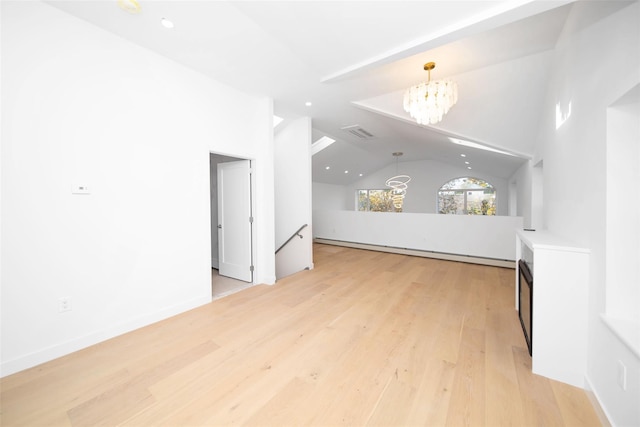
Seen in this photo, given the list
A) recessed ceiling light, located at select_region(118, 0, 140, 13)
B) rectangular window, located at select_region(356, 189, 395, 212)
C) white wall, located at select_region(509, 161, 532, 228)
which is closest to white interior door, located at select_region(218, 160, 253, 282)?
recessed ceiling light, located at select_region(118, 0, 140, 13)

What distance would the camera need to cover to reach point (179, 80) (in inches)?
116

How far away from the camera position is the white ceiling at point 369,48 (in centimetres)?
209

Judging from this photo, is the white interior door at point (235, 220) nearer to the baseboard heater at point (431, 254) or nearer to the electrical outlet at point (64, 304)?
the electrical outlet at point (64, 304)

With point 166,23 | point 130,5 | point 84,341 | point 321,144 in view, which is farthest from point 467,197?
point 84,341

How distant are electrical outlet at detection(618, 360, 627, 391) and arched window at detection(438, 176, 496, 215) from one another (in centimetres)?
966

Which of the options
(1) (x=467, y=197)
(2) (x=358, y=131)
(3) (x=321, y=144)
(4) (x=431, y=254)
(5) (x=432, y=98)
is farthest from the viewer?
(1) (x=467, y=197)

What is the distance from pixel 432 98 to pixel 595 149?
1694 mm

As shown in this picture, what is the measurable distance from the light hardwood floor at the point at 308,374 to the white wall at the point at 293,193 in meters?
1.91

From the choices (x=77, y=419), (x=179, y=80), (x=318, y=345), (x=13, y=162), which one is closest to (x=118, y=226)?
(x=13, y=162)

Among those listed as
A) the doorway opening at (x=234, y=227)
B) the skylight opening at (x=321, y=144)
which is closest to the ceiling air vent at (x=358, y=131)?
the skylight opening at (x=321, y=144)

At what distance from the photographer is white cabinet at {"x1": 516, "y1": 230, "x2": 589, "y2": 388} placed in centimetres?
174

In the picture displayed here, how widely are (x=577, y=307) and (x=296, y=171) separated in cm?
436

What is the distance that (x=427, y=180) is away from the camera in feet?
34.5

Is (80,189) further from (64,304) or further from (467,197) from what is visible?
(467,197)
